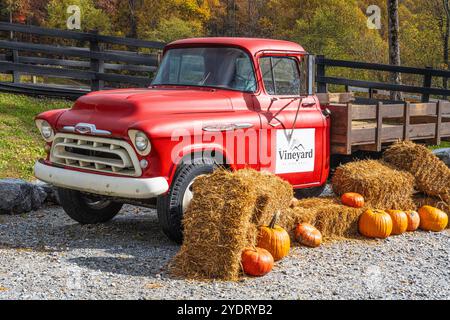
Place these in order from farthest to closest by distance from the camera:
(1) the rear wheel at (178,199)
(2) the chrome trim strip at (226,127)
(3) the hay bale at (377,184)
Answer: (3) the hay bale at (377,184)
(2) the chrome trim strip at (226,127)
(1) the rear wheel at (178,199)

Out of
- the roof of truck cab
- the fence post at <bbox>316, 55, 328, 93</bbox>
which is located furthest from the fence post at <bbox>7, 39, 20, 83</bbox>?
the roof of truck cab

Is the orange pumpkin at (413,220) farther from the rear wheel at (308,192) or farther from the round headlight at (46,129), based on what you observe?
the round headlight at (46,129)

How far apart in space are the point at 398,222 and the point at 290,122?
5.38 feet

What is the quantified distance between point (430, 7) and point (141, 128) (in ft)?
109

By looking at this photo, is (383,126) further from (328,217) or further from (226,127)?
(226,127)

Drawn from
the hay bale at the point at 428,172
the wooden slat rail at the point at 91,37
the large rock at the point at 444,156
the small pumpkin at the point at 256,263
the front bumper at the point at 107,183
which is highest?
the wooden slat rail at the point at 91,37

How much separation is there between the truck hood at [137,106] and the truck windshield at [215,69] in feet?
0.60

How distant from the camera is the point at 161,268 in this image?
19.7 ft

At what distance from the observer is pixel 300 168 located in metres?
7.67

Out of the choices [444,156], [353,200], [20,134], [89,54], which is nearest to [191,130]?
[353,200]

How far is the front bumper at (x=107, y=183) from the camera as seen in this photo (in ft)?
20.4

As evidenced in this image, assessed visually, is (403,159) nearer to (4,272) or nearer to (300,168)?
(300,168)

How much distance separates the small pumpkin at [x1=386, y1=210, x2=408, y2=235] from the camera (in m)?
7.65

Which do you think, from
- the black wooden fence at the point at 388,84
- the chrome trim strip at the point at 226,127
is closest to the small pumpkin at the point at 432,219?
the chrome trim strip at the point at 226,127
